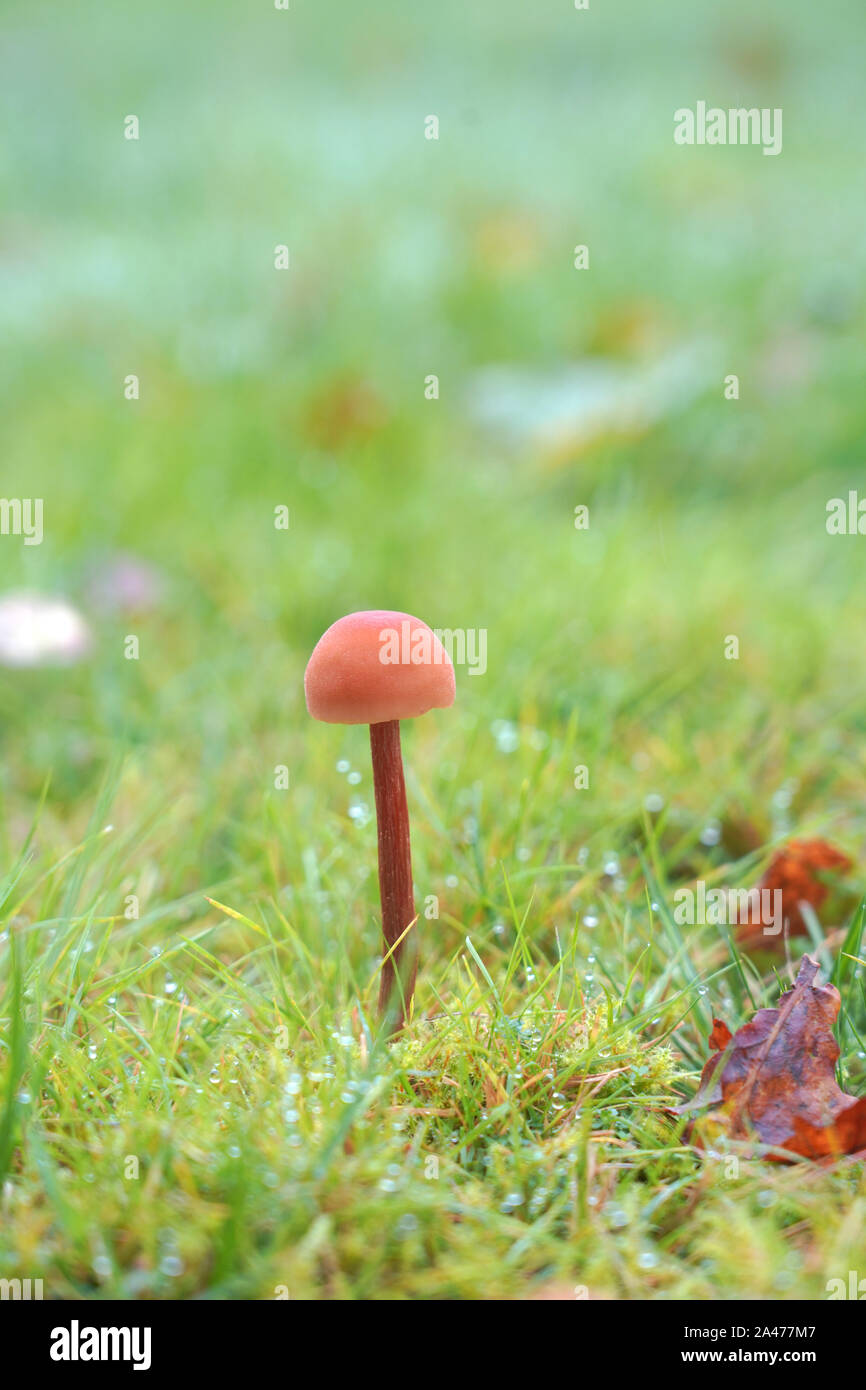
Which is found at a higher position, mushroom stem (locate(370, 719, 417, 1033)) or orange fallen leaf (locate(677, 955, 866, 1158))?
mushroom stem (locate(370, 719, 417, 1033))

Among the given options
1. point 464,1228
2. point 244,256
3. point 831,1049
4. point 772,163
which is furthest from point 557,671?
point 772,163

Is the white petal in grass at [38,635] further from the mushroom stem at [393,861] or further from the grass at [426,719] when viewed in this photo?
the mushroom stem at [393,861]

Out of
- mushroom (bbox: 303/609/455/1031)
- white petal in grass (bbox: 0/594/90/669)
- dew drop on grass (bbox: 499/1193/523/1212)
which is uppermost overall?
white petal in grass (bbox: 0/594/90/669)

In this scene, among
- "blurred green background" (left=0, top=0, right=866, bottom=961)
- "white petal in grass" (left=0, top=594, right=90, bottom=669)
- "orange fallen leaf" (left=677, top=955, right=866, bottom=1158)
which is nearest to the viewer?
"orange fallen leaf" (left=677, top=955, right=866, bottom=1158)

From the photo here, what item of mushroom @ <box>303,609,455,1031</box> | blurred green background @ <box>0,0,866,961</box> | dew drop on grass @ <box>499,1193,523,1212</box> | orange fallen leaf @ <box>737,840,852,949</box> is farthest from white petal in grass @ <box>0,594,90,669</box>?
dew drop on grass @ <box>499,1193,523,1212</box>

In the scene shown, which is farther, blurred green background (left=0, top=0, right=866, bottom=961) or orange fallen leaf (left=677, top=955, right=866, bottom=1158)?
blurred green background (left=0, top=0, right=866, bottom=961)

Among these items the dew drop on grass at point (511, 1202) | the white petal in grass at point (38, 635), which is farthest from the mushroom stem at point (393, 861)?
the white petal in grass at point (38, 635)

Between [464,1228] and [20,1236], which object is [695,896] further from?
[20,1236]

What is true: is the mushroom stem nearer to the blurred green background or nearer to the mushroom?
the mushroom
